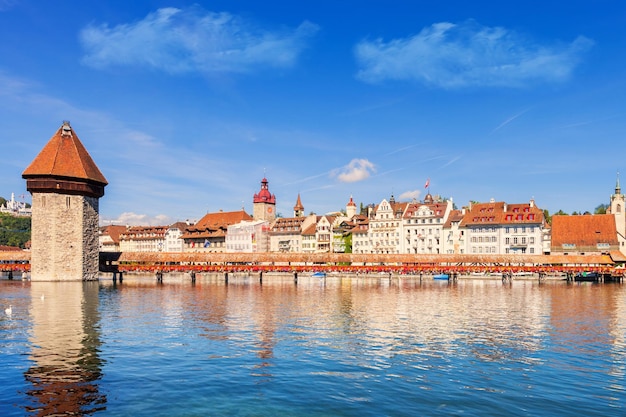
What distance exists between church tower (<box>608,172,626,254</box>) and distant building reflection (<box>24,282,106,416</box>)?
78183mm

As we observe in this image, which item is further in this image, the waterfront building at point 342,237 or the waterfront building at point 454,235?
the waterfront building at point 342,237

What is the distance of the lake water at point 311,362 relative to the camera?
47.8 feet

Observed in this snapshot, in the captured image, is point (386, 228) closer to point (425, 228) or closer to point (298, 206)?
point (425, 228)

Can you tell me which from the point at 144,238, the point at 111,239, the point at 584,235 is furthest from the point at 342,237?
the point at 111,239

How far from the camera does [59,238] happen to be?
59844 mm

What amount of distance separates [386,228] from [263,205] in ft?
139

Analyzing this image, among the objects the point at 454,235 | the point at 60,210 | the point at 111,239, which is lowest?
the point at 454,235

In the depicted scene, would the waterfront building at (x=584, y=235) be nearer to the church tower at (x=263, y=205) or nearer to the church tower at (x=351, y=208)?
the church tower at (x=351, y=208)

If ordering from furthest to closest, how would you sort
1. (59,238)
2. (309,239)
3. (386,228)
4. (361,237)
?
(309,239)
(361,237)
(386,228)
(59,238)

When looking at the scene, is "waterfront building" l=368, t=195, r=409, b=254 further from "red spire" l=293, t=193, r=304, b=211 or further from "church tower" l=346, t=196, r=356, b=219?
"red spire" l=293, t=193, r=304, b=211

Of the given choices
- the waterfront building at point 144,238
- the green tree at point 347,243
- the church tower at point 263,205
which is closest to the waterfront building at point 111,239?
the waterfront building at point 144,238

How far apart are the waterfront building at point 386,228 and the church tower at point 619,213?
35.2 m

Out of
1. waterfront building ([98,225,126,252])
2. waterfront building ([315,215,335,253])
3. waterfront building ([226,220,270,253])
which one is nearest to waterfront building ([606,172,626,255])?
waterfront building ([315,215,335,253])

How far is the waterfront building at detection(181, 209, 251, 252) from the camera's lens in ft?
414
